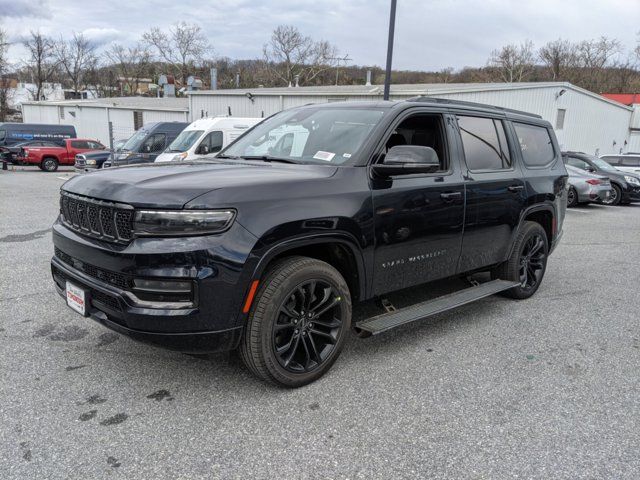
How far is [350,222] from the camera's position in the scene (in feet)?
10.7

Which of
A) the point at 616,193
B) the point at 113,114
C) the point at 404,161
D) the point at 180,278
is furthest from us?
the point at 113,114

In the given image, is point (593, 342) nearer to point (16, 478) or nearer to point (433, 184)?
point (433, 184)

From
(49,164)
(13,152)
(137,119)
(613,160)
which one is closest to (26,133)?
(13,152)

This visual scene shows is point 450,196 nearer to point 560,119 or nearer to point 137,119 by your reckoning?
point 560,119

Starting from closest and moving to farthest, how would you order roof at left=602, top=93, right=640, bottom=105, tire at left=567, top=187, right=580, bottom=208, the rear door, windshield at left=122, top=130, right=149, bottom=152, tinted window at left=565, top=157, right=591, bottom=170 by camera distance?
the rear door < tire at left=567, top=187, right=580, bottom=208 < tinted window at left=565, top=157, right=591, bottom=170 < windshield at left=122, top=130, right=149, bottom=152 < roof at left=602, top=93, right=640, bottom=105

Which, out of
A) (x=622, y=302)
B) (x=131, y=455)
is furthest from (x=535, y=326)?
(x=131, y=455)

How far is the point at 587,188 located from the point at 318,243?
1361 cm

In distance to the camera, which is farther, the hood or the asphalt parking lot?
the hood

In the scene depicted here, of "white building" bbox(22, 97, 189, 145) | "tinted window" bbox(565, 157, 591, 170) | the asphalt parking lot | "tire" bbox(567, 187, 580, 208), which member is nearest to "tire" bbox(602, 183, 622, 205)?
"tinted window" bbox(565, 157, 591, 170)

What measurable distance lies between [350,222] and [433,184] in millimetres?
968

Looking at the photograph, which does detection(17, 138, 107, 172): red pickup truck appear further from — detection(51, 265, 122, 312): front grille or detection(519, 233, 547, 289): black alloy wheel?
detection(519, 233, 547, 289): black alloy wheel

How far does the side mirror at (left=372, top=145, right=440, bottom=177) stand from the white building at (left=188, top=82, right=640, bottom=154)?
726 inches

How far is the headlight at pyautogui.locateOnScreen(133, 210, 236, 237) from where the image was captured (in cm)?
268

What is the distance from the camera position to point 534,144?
536cm
